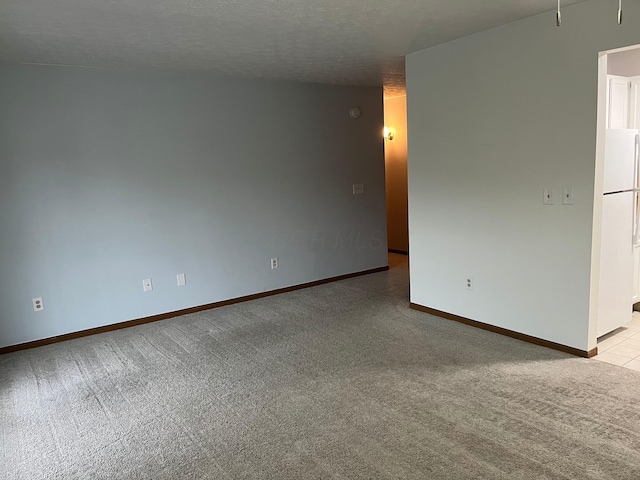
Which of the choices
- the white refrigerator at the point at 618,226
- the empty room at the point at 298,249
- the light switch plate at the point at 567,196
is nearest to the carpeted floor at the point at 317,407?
the empty room at the point at 298,249

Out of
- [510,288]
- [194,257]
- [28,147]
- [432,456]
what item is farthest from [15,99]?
[510,288]

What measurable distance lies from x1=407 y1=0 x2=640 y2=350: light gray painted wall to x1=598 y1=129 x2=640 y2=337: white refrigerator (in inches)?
12.8

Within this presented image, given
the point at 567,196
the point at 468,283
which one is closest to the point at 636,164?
the point at 567,196

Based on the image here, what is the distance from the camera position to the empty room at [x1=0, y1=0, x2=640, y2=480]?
8.00ft

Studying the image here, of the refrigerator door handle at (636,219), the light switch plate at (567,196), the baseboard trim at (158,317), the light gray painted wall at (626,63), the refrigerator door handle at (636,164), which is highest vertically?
the light gray painted wall at (626,63)

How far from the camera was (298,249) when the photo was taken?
18.0ft

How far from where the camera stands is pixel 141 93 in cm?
432

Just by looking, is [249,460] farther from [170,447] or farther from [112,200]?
[112,200]

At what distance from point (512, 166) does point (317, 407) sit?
229cm

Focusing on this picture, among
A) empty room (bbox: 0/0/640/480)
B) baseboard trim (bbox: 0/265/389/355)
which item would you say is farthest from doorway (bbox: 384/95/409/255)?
empty room (bbox: 0/0/640/480)

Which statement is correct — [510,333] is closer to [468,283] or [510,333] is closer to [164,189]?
[468,283]

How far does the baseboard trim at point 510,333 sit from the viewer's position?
127 inches

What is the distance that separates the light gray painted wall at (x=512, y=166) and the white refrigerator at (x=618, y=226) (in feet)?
1.07

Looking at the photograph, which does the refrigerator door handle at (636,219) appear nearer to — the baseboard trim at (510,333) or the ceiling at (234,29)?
the baseboard trim at (510,333)
